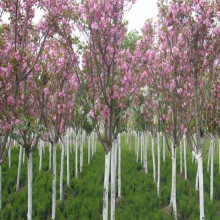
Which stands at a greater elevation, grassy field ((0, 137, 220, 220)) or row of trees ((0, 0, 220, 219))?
row of trees ((0, 0, 220, 219))

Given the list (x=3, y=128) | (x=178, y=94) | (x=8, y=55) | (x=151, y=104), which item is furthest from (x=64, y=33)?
(x=151, y=104)

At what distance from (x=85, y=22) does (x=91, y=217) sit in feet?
15.0

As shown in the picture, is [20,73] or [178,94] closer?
[20,73]

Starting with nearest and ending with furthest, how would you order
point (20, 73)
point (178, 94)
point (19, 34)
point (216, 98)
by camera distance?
point (20, 73)
point (19, 34)
point (178, 94)
point (216, 98)

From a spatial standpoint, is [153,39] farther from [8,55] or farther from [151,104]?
[8,55]

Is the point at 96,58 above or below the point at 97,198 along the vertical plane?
above

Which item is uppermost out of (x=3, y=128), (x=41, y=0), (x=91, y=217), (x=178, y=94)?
(x=41, y=0)

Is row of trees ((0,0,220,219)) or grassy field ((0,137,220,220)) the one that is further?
grassy field ((0,137,220,220))

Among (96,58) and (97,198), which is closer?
(96,58)

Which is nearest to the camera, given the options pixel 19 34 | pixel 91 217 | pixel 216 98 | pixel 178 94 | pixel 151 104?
pixel 19 34

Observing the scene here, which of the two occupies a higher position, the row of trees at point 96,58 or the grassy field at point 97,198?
the row of trees at point 96,58

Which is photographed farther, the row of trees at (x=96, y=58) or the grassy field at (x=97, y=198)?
the grassy field at (x=97, y=198)

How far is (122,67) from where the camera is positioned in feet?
15.7

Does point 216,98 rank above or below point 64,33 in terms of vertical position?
below
